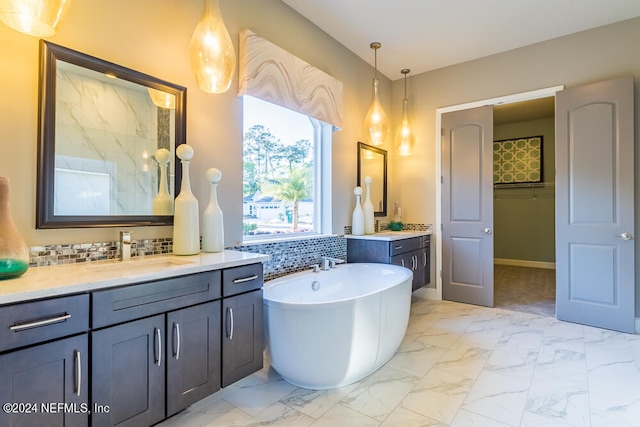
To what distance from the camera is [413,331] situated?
3129mm

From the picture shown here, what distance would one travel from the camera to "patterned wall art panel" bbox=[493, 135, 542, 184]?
20.3ft

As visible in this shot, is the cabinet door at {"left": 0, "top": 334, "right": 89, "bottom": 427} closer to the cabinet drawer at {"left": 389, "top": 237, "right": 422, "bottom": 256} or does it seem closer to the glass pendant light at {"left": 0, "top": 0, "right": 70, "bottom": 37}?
the glass pendant light at {"left": 0, "top": 0, "right": 70, "bottom": 37}

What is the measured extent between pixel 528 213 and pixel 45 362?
288 inches

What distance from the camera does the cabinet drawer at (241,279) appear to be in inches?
70.6

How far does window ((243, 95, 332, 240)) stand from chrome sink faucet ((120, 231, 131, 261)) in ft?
3.13

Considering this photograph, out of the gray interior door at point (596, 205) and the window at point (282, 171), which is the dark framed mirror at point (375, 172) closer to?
the window at point (282, 171)

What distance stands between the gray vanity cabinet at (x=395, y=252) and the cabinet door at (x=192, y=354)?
208 centimetres

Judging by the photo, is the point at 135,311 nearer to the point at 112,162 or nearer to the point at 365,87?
the point at 112,162

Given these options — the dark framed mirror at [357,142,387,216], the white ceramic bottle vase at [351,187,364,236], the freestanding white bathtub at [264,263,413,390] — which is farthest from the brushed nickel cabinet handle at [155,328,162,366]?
the dark framed mirror at [357,142,387,216]

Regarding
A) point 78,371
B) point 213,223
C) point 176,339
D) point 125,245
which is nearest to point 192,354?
point 176,339

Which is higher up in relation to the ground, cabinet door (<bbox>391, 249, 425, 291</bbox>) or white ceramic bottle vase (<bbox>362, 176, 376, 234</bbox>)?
white ceramic bottle vase (<bbox>362, 176, 376, 234</bbox>)

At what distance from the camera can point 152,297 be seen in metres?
1.48

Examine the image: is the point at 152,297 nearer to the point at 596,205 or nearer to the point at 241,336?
the point at 241,336

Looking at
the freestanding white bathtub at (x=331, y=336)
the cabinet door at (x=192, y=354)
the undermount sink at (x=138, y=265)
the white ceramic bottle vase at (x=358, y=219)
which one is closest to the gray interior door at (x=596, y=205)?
the white ceramic bottle vase at (x=358, y=219)
